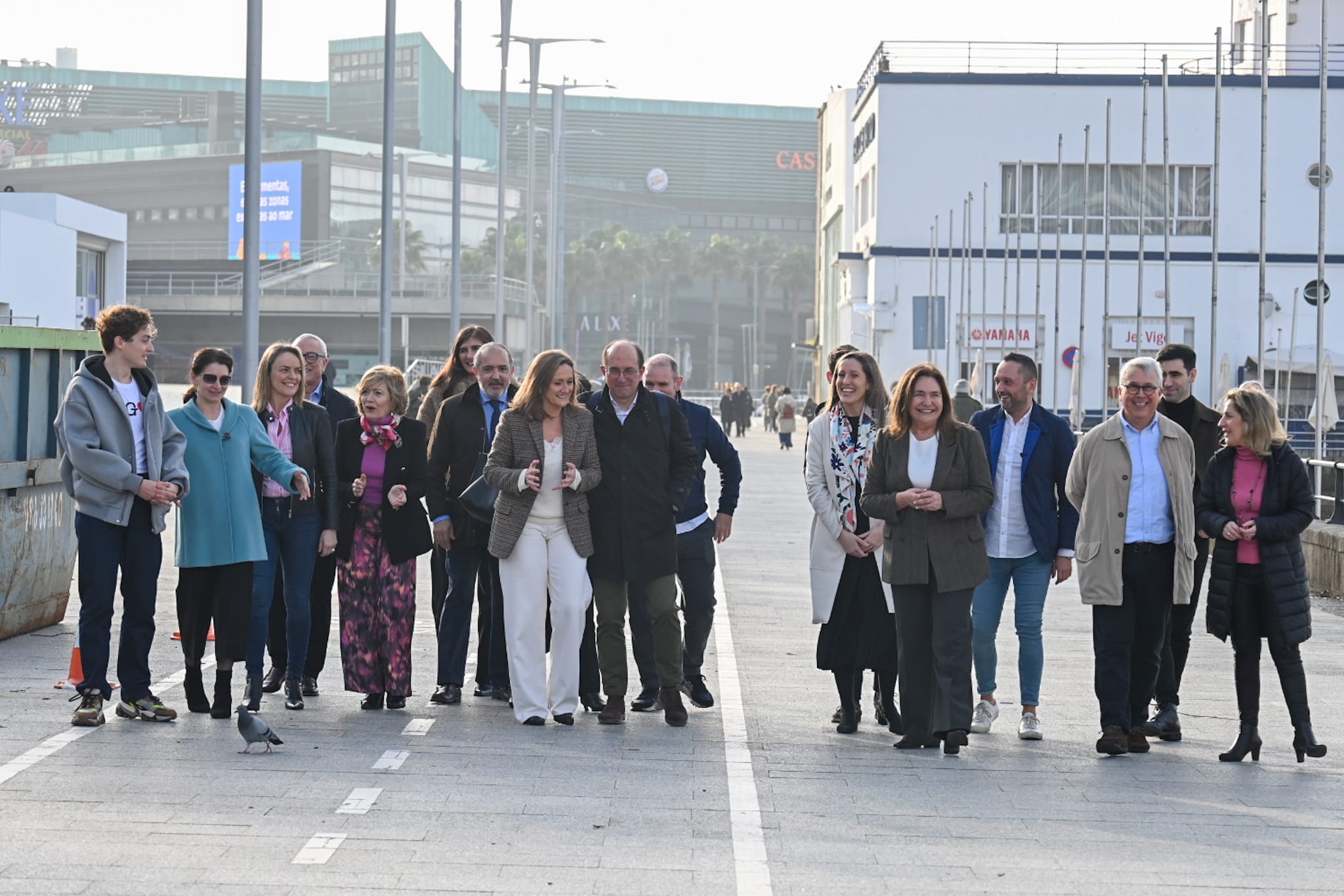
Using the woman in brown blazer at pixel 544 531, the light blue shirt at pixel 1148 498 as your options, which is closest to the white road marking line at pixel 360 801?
the woman in brown blazer at pixel 544 531

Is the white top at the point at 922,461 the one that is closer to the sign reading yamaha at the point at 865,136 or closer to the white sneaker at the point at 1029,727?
the white sneaker at the point at 1029,727

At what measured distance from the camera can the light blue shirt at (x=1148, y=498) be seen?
8.49m

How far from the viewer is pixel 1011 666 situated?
37.1ft

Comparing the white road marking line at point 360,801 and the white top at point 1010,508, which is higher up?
the white top at point 1010,508

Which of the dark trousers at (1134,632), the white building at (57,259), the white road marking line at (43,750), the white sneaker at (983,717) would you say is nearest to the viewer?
the white road marking line at (43,750)

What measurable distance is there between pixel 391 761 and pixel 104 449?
6.41ft

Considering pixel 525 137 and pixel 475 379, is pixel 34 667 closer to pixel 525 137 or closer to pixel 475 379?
pixel 475 379

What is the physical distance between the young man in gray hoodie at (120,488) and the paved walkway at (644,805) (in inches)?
10.8

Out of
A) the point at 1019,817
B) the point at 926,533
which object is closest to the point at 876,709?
the point at 926,533

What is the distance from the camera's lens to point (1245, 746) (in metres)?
8.38

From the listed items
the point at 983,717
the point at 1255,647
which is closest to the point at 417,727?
the point at 983,717

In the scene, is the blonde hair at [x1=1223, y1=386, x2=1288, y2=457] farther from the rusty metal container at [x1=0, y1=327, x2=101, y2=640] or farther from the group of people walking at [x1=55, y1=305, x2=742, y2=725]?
the rusty metal container at [x1=0, y1=327, x2=101, y2=640]

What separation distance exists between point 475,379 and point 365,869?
4.42 meters

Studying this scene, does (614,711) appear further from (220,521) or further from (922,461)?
(220,521)
